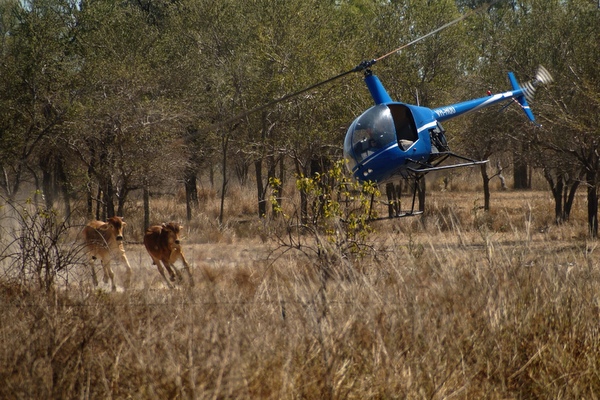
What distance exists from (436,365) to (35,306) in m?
3.07

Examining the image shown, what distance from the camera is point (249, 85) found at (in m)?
28.0

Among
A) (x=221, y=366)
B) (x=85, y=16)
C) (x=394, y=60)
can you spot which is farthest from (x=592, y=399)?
(x=85, y=16)

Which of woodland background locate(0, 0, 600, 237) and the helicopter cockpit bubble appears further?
woodland background locate(0, 0, 600, 237)

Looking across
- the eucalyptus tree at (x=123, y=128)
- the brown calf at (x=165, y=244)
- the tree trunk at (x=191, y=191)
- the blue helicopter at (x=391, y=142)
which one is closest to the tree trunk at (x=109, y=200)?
the eucalyptus tree at (x=123, y=128)

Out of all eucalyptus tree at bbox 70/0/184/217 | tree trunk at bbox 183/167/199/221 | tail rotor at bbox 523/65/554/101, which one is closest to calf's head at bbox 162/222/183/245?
eucalyptus tree at bbox 70/0/184/217

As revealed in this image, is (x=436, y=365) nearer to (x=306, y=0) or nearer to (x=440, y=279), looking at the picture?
(x=440, y=279)

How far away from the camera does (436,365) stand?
6.49 m

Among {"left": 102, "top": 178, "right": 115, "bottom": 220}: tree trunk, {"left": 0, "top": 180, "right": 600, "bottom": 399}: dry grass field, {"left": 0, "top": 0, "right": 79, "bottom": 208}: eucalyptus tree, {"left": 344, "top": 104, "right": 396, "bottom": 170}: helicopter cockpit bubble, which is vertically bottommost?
{"left": 0, "top": 180, "right": 600, "bottom": 399}: dry grass field

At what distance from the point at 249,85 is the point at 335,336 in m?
22.3

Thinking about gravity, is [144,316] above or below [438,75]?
→ below

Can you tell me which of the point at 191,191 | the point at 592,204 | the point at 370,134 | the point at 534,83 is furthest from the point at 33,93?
the point at 592,204

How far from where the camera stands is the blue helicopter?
49.2ft

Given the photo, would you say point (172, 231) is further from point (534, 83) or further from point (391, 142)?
point (534, 83)

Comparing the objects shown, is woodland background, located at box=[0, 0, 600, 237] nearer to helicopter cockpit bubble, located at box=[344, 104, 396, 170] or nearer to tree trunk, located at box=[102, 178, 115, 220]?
tree trunk, located at box=[102, 178, 115, 220]
